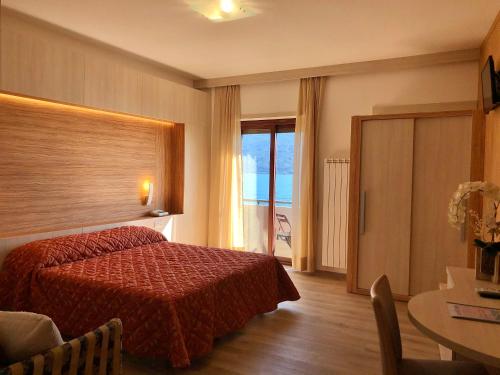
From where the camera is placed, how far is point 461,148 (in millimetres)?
3680

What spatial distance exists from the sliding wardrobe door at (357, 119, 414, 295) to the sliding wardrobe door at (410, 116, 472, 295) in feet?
0.28

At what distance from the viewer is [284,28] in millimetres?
3484

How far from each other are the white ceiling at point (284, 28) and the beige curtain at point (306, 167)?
0.45 m

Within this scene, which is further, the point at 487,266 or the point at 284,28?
the point at 284,28

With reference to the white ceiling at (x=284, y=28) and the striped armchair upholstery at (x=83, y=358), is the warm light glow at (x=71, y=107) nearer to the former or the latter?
the white ceiling at (x=284, y=28)

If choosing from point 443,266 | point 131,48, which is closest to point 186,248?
point 131,48

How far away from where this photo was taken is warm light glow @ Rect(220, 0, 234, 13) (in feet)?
9.63

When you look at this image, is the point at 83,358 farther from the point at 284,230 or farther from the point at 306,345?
the point at 284,230

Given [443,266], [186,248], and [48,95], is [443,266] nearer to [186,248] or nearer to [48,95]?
[186,248]

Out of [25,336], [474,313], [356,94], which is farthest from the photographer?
[356,94]

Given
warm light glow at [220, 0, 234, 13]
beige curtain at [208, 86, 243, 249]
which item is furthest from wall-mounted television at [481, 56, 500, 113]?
beige curtain at [208, 86, 243, 249]

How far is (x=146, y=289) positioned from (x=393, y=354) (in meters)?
1.61

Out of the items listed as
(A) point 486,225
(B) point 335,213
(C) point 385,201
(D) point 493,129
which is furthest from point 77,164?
(D) point 493,129

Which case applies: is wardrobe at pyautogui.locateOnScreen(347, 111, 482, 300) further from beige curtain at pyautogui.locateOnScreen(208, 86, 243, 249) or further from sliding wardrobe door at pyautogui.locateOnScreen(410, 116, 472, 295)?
beige curtain at pyautogui.locateOnScreen(208, 86, 243, 249)
